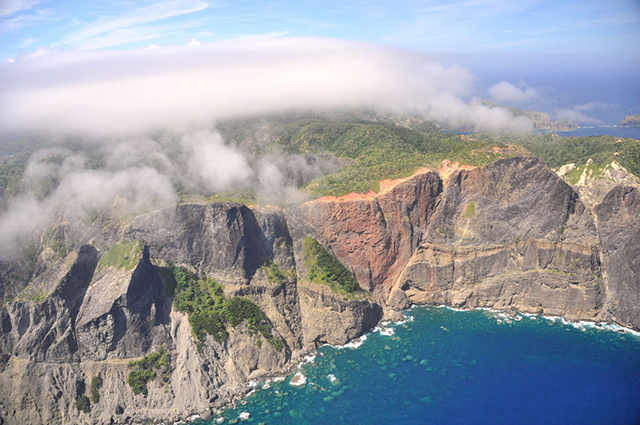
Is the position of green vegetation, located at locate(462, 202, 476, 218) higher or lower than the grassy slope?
lower

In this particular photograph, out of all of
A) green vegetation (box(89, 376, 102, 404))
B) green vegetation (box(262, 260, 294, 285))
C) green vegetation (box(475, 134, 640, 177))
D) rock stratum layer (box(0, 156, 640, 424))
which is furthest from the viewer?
green vegetation (box(475, 134, 640, 177))

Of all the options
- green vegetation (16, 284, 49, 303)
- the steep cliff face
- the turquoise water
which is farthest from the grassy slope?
green vegetation (16, 284, 49, 303)

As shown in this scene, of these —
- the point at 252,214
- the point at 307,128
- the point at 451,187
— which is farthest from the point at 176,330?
the point at 307,128

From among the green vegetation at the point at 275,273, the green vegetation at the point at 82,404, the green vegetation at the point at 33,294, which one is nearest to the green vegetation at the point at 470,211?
the green vegetation at the point at 275,273

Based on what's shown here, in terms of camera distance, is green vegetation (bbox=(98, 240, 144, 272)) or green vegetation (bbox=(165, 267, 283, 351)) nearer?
green vegetation (bbox=(98, 240, 144, 272))

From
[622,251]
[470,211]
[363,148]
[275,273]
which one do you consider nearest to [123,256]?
[275,273]

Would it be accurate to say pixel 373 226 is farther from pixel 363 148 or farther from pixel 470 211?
pixel 363 148

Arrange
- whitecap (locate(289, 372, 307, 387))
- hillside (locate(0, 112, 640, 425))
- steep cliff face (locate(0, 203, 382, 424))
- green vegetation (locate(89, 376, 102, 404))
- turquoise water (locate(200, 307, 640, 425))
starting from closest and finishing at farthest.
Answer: turquoise water (locate(200, 307, 640, 425)) < steep cliff face (locate(0, 203, 382, 424)) < green vegetation (locate(89, 376, 102, 404)) < hillside (locate(0, 112, 640, 425)) < whitecap (locate(289, 372, 307, 387))

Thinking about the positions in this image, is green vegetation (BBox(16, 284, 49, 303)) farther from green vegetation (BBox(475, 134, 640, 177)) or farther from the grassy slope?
green vegetation (BBox(475, 134, 640, 177))
